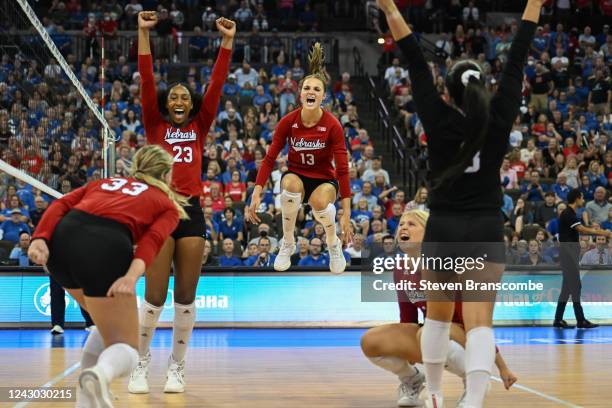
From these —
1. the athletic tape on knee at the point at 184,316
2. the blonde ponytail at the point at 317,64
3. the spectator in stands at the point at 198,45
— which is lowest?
the athletic tape on knee at the point at 184,316

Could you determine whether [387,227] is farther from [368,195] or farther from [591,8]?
[591,8]

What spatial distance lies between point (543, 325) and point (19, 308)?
854 cm

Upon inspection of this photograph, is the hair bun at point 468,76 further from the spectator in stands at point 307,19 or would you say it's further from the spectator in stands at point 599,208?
the spectator in stands at point 307,19

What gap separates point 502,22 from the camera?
27719 mm

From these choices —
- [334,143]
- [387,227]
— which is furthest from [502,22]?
[334,143]

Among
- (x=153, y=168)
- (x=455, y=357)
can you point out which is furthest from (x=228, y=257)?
(x=153, y=168)

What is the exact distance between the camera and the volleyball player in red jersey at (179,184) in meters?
7.48

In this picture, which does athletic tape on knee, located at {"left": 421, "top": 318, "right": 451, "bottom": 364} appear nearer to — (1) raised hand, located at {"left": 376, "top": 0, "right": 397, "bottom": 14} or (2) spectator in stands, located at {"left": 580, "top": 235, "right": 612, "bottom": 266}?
(1) raised hand, located at {"left": 376, "top": 0, "right": 397, "bottom": 14}

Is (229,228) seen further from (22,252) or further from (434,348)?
(434,348)

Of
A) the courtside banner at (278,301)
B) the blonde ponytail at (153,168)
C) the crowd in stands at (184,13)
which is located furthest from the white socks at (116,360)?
the crowd in stands at (184,13)

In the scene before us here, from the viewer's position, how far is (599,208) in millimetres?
17656

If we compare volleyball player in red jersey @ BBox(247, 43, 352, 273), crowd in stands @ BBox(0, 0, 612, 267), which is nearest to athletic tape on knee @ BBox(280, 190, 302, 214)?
volleyball player in red jersey @ BBox(247, 43, 352, 273)

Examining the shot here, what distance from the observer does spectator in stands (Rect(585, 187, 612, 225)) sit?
1761 centimetres

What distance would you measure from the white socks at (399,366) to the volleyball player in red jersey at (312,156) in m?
2.49
